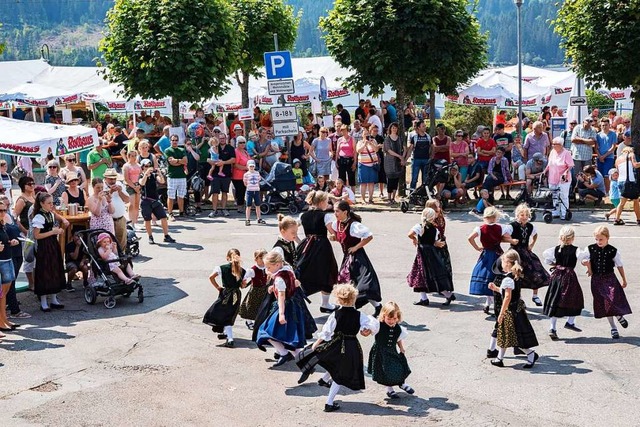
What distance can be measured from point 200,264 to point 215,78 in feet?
27.4

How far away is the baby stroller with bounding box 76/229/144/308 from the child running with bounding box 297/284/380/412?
16.6 feet

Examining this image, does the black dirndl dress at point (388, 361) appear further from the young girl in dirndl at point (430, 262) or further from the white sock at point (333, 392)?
the young girl in dirndl at point (430, 262)

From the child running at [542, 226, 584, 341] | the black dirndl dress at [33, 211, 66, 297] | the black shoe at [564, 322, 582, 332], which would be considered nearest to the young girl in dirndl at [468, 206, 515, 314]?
the child running at [542, 226, 584, 341]

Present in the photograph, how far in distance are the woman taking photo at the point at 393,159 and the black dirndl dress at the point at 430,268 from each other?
8580mm

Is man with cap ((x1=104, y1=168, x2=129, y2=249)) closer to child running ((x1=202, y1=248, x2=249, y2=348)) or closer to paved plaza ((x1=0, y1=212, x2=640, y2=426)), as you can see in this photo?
paved plaza ((x1=0, y1=212, x2=640, y2=426))

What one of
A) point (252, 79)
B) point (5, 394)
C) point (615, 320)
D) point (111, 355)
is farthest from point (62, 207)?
point (252, 79)

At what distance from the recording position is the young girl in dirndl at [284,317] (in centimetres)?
1077

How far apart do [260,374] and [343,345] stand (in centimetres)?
147

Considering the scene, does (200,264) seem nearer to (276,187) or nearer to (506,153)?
(276,187)

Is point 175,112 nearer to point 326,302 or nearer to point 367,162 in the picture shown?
point 367,162

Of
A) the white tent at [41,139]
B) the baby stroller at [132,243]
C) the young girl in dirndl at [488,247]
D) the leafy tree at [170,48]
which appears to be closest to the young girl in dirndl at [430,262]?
the young girl in dirndl at [488,247]

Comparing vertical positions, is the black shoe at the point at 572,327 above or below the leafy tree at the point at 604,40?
below

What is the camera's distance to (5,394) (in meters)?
10.3

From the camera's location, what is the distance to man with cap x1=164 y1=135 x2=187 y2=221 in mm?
20094
